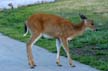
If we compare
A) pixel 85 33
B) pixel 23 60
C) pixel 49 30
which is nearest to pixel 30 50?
pixel 49 30

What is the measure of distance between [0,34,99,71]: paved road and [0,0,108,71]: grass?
0.43 meters

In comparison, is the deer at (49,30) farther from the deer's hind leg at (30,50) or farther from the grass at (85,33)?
the grass at (85,33)

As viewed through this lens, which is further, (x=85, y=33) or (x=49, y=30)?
(x=85, y=33)

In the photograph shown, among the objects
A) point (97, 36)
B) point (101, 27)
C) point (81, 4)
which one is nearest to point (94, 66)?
point (97, 36)

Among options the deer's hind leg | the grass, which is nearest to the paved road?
the deer's hind leg

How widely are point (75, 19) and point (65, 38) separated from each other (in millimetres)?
9398

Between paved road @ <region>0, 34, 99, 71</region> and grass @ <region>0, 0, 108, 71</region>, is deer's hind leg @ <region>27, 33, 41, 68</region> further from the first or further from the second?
grass @ <region>0, 0, 108, 71</region>

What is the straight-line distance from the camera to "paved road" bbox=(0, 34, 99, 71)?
1105cm

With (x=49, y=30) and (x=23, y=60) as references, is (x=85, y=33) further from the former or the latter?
(x=49, y=30)

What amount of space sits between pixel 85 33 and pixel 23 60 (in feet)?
15.3

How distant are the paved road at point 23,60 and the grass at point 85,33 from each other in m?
0.43

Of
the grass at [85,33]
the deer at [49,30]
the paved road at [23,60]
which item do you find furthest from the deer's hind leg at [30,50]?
the grass at [85,33]

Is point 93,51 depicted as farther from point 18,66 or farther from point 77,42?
point 18,66

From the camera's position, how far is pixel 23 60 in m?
12.2
